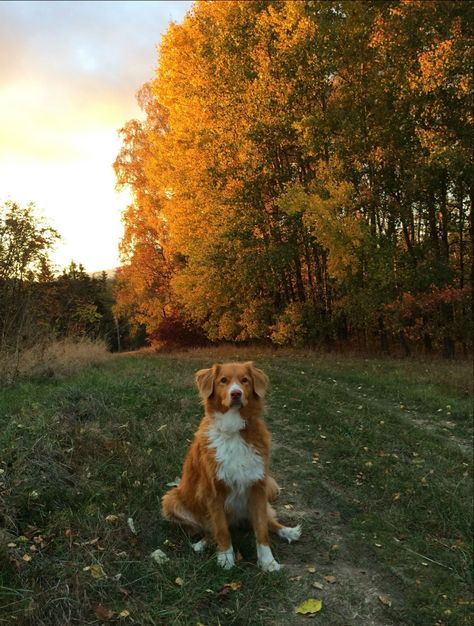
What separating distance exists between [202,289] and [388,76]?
8978 mm

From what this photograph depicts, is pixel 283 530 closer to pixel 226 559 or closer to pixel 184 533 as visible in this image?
pixel 226 559

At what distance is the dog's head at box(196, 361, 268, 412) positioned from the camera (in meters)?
3.76

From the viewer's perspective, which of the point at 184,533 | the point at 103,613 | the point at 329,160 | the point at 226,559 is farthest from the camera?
the point at 329,160

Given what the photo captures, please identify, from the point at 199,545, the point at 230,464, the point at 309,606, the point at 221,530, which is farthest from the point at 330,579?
the point at 230,464

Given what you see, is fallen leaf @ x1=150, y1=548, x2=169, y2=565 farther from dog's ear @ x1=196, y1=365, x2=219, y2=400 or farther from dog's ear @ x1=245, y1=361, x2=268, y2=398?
dog's ear @ x1=245, y1=361, x2=268, y2=398

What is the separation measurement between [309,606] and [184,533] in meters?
1.21

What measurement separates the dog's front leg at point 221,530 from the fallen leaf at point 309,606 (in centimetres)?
58

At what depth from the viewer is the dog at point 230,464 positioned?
368cm

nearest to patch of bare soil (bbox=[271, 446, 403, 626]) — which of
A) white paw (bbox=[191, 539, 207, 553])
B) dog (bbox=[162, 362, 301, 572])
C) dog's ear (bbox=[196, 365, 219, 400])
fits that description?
dog (bbox=[162, 362, 301, 572])

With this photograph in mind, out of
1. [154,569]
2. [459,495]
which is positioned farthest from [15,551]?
[459,495]

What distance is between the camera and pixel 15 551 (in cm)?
337

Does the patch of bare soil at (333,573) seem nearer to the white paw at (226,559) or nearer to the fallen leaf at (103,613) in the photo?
the white paw at (226,559)

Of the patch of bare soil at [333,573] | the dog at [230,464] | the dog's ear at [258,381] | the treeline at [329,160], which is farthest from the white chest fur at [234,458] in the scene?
the treeline at [329,160]

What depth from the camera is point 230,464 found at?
3.67 metres
